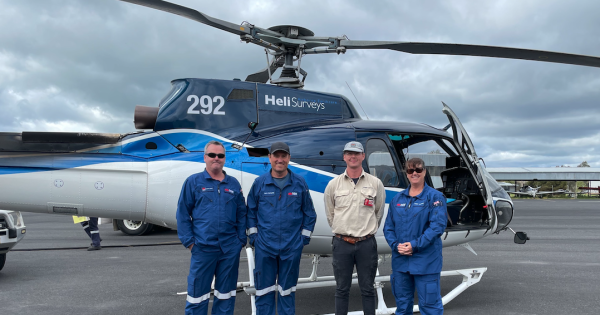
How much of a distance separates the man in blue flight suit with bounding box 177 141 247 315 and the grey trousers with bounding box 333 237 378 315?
97 centimetres

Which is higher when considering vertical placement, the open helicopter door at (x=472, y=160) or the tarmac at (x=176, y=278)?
the open helicopter door at (x=472, y=160)

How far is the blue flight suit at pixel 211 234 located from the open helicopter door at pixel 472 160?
3085mm

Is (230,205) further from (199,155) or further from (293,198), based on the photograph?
(199,155)

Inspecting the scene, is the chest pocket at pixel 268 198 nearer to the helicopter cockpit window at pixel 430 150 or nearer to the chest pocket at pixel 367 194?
the chest pocket at pixel 367 194

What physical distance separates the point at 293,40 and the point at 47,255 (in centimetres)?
761

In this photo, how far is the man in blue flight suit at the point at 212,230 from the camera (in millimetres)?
3635

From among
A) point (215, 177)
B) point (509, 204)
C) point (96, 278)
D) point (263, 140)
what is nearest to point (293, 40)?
point (263, 140)

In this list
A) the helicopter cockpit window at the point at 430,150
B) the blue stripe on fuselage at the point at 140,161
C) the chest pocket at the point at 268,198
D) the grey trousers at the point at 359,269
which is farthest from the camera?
the helicopter cockpit window at the point at 430,150

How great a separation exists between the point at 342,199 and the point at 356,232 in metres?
0.33

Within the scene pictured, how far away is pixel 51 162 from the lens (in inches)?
178

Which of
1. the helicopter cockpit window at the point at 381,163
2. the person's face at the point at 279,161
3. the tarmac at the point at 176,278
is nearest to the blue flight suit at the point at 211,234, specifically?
the person's face at the point at 279,161

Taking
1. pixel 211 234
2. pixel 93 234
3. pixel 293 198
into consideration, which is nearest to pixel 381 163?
pixel 293 198

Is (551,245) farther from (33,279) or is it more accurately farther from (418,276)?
(33,279)

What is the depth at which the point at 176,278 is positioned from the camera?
6688mm
